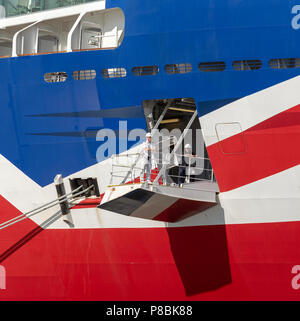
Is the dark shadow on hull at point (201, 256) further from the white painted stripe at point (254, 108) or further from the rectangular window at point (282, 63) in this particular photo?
the rectangular window at point (282, 63)

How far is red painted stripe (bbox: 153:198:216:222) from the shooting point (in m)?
4.42

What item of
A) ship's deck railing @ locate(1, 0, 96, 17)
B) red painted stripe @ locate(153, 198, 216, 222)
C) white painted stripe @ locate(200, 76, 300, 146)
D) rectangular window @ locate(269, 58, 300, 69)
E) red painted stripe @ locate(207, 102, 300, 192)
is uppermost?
ship's deck railing @ locate(1, 0, 96, 17)

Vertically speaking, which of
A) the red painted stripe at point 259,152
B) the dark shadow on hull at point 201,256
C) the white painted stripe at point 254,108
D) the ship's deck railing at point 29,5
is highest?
the ship's deck railing at point 29,5

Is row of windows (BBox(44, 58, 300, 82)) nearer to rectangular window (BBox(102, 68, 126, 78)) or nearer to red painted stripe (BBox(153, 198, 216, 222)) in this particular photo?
rectangular window (BBox(102, 68, 126, 78))

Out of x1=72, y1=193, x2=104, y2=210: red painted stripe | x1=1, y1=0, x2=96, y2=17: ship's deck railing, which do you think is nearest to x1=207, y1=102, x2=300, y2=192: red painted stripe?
x1=72, y1=193, x2=104, y2=210: red painted stripe

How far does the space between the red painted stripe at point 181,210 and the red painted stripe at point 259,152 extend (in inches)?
15.4

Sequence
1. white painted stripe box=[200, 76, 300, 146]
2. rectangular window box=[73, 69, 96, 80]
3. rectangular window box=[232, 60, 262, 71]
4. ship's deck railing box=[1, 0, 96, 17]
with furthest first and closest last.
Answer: ship's deck railing box=[1, 0, 96, 17] → rectangular window box=[73, 69, 96, 80] → rectangular window box=[232, 60, 262, 71] → white painted stripe box=[200, 76, 300, 146]

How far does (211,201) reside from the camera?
449 cm

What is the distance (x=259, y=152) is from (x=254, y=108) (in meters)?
0.55

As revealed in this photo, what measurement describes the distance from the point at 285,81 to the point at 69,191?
315 centimetres

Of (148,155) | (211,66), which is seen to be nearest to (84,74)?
(148,155)

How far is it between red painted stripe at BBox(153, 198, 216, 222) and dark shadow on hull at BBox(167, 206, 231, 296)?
0.66 feet

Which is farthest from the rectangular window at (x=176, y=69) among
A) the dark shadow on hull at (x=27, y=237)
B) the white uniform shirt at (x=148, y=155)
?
the dark shadow on hull at (x=27, y=237)

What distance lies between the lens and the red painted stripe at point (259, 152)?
4.66 meters
